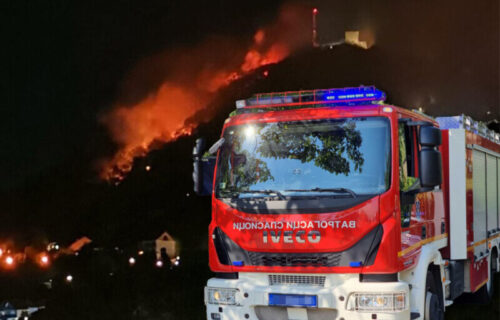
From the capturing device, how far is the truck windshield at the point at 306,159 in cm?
718

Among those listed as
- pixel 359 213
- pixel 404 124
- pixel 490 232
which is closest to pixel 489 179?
pixel 490 232

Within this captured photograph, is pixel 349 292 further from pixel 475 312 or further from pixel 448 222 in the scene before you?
pixel 475 312

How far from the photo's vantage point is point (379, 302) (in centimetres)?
689

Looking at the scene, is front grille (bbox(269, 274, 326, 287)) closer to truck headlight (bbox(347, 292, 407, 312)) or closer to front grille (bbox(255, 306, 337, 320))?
front grille (bbox(255, 306, 337, 320))

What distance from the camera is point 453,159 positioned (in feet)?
31.0

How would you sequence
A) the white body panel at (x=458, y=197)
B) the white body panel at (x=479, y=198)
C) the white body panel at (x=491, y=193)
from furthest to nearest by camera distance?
1. the white body panel at (x=491, y=193)
2. the white body panel at (x=479, y=198)
3. the white body panel at (x=458, y=197)

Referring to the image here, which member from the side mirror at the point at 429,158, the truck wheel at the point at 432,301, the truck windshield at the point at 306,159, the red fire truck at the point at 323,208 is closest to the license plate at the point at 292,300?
the red fire truck at the point at 323,208

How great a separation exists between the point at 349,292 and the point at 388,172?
133cm

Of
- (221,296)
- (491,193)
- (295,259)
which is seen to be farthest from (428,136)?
(491,193)

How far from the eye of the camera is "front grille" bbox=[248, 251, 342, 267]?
718 cm

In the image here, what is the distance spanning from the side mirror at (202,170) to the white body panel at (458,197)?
3518mm

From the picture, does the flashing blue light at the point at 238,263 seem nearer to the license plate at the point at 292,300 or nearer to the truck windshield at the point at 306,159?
the license plate at the point at 292,300

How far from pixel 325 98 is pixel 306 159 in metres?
1.01

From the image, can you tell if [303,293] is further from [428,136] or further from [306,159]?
[428,136]
